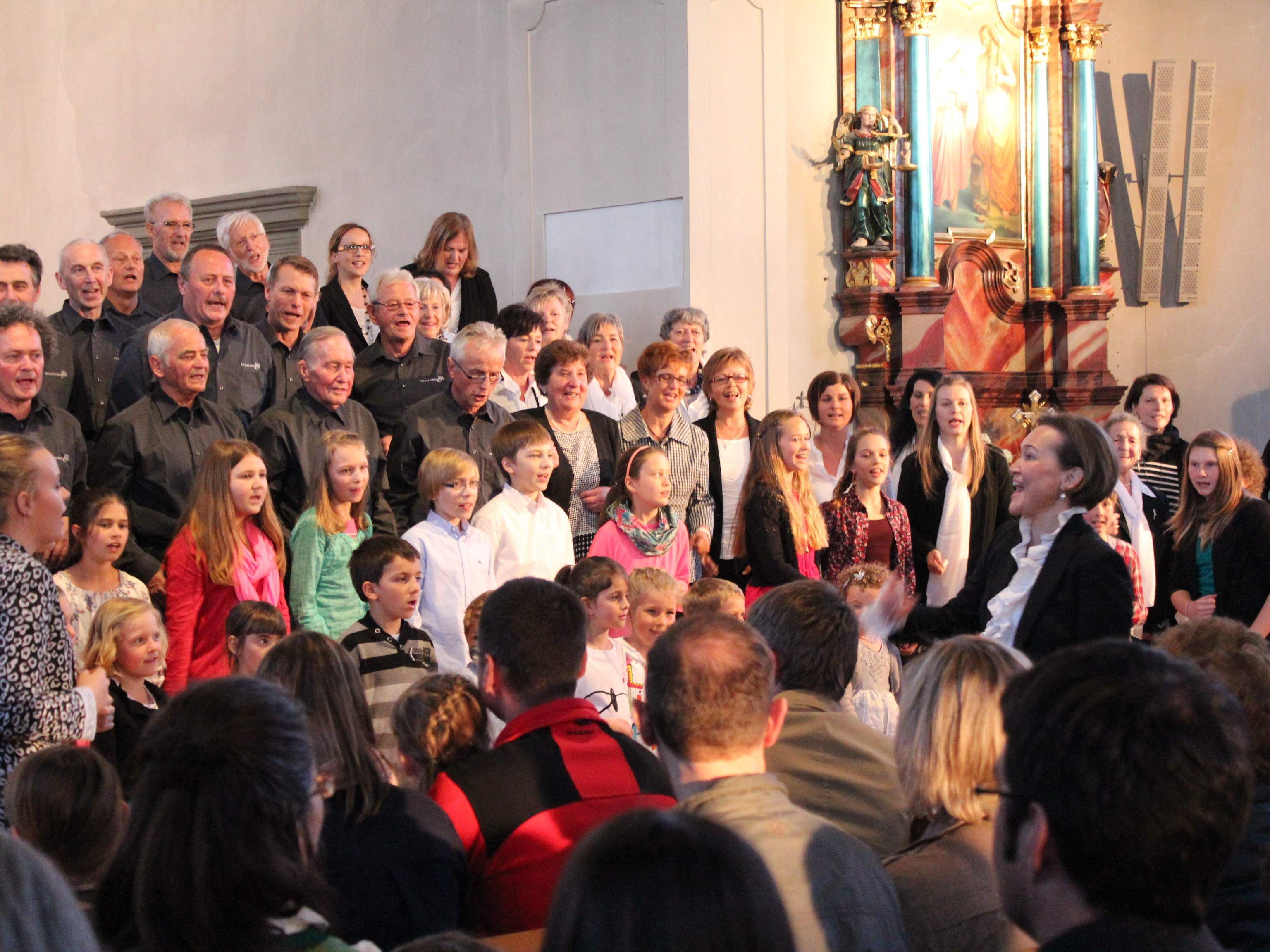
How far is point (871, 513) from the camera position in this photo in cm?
628

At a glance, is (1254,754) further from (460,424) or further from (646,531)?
(460,424)

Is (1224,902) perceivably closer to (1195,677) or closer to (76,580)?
(1195,677)

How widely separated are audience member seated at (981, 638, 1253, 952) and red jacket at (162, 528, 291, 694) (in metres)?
3.73

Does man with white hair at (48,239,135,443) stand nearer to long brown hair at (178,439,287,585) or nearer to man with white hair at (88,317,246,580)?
man with white hair at (88,317,246,580)

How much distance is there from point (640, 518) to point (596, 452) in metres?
0.57

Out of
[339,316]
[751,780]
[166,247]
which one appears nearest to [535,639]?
[751,780]

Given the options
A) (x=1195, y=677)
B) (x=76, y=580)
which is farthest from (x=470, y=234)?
(x=1195, y=677)

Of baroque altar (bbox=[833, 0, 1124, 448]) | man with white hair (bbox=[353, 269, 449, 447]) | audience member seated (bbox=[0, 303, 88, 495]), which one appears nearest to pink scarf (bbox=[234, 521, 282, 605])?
audience member seated (bbox=[0, 303, 88, 495])

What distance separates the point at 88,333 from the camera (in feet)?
21.2

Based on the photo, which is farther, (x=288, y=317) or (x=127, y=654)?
(x=288, y=317)

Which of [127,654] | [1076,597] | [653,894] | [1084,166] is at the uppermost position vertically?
[1084,166]

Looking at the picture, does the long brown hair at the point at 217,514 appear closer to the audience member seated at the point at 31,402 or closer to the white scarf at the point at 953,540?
the audience member seated at the point at 31,402

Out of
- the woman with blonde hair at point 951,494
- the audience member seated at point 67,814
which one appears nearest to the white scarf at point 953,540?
the woman with blonde hair at point 951,494

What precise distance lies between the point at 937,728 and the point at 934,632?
1.99m
